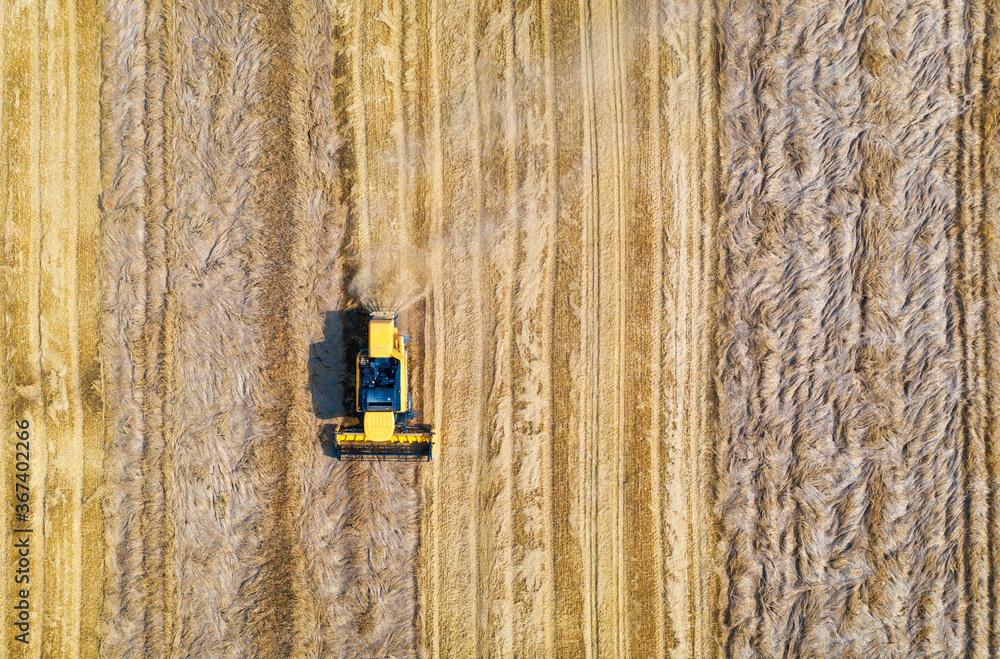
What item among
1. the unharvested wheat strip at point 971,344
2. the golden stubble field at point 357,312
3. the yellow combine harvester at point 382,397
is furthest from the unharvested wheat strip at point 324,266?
the unharvested wheat strip at point 971,344

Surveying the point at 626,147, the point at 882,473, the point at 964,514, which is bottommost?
the point at 964,514

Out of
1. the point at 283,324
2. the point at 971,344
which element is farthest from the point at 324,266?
the point at 971,344

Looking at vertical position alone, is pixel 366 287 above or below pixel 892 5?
below

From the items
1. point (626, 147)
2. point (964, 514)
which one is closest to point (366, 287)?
point (626, 147)

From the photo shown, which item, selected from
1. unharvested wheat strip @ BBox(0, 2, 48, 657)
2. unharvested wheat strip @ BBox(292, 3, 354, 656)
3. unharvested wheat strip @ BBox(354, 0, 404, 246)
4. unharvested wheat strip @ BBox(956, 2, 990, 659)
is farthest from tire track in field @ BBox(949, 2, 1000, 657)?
unharvested wheat strip @ BBox(0, 2, 48, 657)

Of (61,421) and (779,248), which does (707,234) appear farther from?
(61,421)

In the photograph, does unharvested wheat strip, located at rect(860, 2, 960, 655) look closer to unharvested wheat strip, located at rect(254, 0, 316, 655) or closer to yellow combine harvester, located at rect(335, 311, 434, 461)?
yellow combine harvester, located at rect(335, 311, 434, 461)

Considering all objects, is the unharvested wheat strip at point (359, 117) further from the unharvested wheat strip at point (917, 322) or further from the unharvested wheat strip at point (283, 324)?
the unharvested wheat strip at point (917, 322)
